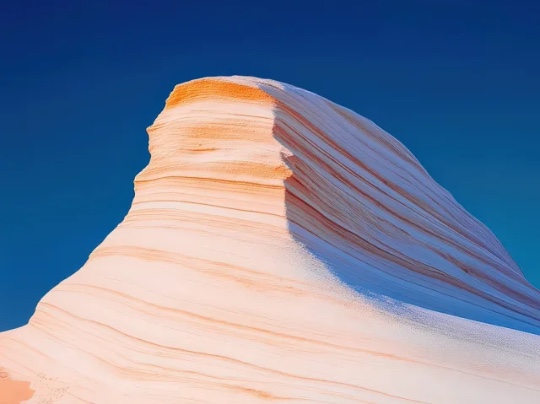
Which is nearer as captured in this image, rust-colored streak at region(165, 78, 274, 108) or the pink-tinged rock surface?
the pink-tinged rock surface

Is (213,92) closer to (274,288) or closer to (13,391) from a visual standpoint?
(274,288)

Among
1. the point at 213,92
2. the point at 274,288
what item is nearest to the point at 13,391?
the point at 274,288

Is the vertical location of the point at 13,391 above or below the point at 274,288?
below

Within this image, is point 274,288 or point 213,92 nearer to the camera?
point 274,288

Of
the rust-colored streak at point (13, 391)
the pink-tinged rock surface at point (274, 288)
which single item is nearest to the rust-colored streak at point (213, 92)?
the pink-tinged rock surface at point (274, 288)

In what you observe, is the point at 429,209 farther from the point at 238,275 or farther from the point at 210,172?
the point at 238,275

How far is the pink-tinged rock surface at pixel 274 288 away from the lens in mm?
6617

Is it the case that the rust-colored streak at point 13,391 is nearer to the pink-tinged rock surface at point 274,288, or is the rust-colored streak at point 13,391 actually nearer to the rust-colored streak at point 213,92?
the pink-tinged rock surface at point 274,288

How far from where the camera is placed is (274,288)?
7621mm

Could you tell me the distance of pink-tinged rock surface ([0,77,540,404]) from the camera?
6617 millimetres

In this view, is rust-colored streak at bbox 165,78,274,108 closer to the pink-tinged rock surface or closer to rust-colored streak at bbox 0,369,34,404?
the pink-tinged rock surface

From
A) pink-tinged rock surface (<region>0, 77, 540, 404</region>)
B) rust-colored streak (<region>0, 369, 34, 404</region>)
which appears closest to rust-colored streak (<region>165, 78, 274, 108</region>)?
pink-tinged rock surface (<region>0, 77, 540, 404</region>)

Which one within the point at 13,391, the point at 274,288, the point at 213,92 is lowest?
the point at 13,391

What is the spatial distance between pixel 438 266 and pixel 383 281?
227cm
